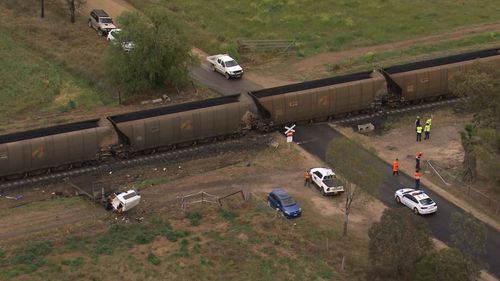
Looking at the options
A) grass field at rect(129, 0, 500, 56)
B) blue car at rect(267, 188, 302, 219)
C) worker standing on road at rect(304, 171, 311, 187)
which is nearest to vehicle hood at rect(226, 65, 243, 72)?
grass field at rect(129, 0, 500, 56)

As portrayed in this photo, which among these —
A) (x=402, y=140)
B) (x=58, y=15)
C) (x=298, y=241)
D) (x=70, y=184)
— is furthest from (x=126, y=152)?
(x=58, y=15)

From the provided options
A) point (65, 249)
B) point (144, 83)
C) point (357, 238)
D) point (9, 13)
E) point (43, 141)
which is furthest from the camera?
point (9, 13)

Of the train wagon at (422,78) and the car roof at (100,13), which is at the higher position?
the car roof at (100,13)

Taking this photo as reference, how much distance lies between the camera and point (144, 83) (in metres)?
65.3

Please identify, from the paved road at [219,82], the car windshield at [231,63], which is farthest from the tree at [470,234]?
the car windshield at [231,63]

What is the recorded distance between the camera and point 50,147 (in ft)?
169

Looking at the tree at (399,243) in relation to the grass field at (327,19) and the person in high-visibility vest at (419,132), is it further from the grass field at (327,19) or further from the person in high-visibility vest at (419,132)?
the grass field at (327,19)

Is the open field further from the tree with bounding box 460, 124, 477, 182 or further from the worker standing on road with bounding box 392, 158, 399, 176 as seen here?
the tree with bounding box 460, 124, 477, 182

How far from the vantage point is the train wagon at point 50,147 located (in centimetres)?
5069

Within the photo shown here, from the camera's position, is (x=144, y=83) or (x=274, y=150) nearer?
(x=274, y=150)

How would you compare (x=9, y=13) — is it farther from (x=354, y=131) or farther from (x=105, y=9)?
(x=354, y=131)

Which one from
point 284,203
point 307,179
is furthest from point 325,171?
point 284,203

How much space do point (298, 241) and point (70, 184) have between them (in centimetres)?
1812

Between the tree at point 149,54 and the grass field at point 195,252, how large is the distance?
Answer: 21.5 m
